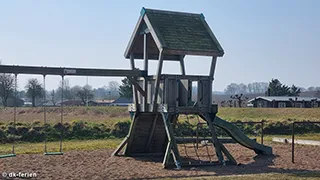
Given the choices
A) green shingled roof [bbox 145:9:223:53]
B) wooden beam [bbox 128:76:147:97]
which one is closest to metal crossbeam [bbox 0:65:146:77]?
wooden beam [bbox 128:76:147:97]

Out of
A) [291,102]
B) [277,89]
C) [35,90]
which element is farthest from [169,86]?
[277,89]

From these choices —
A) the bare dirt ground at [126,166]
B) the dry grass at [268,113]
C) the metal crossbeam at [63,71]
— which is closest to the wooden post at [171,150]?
the bare dirt ground at [126,166]

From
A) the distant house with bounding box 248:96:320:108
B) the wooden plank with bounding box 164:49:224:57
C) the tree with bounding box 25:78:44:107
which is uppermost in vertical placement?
the wooden plank with bounding box 164:49:224:57

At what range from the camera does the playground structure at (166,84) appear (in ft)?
46.0

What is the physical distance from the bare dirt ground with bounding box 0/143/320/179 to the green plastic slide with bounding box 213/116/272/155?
1.13 ft

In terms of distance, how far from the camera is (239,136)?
16.0 metres

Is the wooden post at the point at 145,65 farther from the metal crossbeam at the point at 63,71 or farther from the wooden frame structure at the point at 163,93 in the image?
the metal crossbeam at the point at 63,71

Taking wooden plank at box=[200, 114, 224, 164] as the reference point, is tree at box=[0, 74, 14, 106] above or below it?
above

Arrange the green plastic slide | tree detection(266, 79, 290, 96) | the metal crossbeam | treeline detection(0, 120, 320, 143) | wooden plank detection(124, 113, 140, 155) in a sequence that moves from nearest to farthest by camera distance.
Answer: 1. the metal crossbeam
2. the green plastic slide
3. wooden plank detection(124, 113, 140, 155)
4. treeline detection(0, 120, 320, 143)
5. tree detection(266, 79, 290, 96)

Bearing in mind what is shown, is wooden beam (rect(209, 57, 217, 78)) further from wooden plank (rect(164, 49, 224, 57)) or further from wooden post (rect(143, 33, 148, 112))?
wooden post (rect(143, 33, 148, 112))

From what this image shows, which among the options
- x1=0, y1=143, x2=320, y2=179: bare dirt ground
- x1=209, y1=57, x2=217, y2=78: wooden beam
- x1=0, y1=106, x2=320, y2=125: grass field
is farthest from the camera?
x1=0, y1=106, x2=320, y2=125: grass field

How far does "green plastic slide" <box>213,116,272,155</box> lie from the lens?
15.6 m

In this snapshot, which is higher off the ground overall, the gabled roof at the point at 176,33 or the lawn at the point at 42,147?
the gabled roof at the point at 176,33

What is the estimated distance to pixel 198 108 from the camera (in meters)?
14.7
